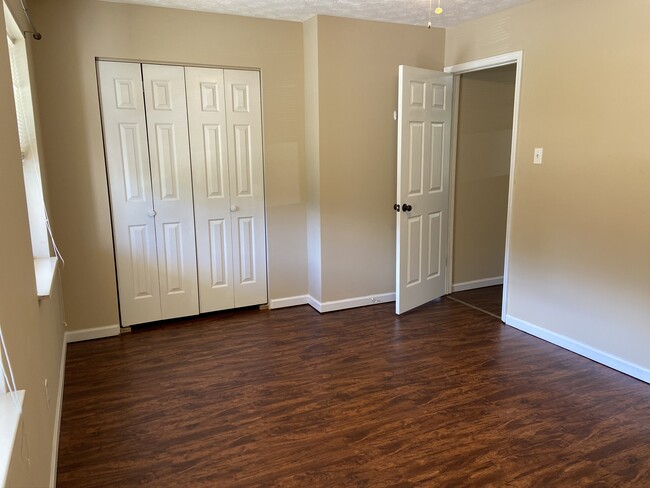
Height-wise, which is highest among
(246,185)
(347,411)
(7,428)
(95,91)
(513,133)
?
(95,91)

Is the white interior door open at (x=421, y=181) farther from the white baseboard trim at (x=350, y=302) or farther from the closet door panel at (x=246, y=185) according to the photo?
the closet door panel at (x=246, y=185)

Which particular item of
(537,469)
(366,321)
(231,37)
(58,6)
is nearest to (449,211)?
(366,321)

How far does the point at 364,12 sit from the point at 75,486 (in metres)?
3.52

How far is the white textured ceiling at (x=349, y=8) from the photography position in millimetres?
3412

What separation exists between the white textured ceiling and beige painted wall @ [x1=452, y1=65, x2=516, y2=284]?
2.57 feet

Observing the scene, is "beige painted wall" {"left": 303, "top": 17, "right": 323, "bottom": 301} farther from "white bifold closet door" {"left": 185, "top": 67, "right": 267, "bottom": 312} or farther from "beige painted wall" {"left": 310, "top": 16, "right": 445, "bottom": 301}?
"white bifold closet door" {"left": 185, "top": 67, "right": 267, "bottom": 312}

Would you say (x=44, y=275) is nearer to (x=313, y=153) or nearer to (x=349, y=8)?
(x=313, y=153)

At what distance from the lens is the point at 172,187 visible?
149 inches

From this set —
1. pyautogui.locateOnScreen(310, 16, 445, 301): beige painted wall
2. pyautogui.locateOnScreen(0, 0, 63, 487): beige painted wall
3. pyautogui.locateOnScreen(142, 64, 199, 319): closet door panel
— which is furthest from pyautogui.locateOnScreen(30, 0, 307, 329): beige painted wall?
pyautogui.locateOnScreen(0, 0, 63, 487): beige painted wall

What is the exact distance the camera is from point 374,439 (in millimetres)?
2373

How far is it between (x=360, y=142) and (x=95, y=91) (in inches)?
80.4

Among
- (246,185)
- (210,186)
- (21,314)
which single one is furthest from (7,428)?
(246,185)

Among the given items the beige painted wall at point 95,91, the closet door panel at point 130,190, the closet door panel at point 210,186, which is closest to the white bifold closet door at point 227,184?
the closet door panel at point 210,186

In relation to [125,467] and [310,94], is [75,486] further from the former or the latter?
[310,94]
